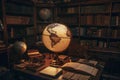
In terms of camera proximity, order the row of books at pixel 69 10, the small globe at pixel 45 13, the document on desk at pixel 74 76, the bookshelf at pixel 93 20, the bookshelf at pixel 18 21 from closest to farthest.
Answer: the document on desk at pixel 74 76 < the bookshelf at pixel 18 21 < the bookshelf at pixel 93 20 < the row of books at pixel 69 10 < the small globe at pixel 45 13

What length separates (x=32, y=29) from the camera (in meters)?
4.32

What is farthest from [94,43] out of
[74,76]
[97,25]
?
[74,76]

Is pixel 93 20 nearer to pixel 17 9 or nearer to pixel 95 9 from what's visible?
pixel 95 9

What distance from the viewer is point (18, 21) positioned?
3.69 metres

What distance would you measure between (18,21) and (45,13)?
38.3 inches

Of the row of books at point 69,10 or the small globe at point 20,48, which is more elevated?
the row of books at point 69,10

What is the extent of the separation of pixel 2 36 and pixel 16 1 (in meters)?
1.01

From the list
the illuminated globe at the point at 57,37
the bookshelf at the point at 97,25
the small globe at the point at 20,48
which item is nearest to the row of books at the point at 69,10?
the bookshelf at the point at 97,25

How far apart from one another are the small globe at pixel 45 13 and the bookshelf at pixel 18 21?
286 mm

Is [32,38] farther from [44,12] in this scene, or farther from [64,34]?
[64,34]

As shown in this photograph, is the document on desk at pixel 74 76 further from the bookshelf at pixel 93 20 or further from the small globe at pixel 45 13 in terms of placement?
the small globe at pixel 45 13

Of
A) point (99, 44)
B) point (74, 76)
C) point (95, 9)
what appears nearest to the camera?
point (74, 76)

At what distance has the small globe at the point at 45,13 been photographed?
169 inches

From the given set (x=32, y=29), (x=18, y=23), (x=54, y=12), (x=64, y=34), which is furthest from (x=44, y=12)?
(x=64, y=34)
